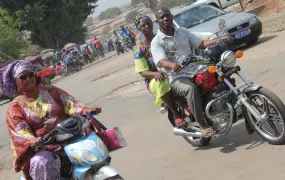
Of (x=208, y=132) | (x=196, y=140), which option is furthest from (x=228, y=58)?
(x=196, y=140)

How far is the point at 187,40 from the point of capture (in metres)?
5.57

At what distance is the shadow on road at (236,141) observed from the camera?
529 centimetres

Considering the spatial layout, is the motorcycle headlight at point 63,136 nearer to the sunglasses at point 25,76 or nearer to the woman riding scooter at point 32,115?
the woman riding scooter at point 32,115

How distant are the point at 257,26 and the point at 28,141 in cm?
989

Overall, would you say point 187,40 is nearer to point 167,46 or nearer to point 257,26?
point 167,46

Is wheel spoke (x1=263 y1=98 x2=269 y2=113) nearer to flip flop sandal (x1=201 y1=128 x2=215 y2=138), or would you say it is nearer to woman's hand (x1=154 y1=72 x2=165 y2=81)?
flip flop sandal (x1=201 y1=128 x2=215 y2=138)

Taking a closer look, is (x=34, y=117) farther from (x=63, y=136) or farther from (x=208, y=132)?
(x=208, y=132)

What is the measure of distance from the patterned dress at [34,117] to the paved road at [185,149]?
63.8 inches

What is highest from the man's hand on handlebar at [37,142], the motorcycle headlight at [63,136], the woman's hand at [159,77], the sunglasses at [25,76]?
the sunglasses at [25,76]

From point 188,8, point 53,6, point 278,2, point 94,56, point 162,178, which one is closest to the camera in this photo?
point 162,178

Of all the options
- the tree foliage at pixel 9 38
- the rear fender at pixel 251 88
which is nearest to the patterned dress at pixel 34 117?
the rear fender at pixel 251 88

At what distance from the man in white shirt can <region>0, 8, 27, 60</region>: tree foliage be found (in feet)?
142

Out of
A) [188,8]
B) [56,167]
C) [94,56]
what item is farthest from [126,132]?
[94,56]

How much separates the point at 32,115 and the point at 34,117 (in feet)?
0.09
